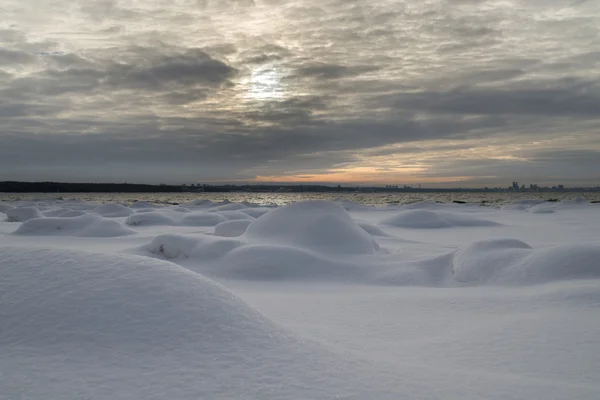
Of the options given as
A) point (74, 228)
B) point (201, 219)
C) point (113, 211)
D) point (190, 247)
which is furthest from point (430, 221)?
point (113, 211)

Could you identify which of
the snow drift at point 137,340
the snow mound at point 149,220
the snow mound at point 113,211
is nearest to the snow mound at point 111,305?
the snow drift at point 137,340

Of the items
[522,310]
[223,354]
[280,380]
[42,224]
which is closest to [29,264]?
[223,354]

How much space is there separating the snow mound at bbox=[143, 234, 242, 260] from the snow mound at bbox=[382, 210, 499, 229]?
49.2ft

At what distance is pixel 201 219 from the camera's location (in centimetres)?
2367

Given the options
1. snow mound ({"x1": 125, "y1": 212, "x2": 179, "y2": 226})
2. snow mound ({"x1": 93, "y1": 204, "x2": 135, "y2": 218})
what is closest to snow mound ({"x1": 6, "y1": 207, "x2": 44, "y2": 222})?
snow mound ({"x1": 93, "y1": 204, "x2": 135, "y2": 218})

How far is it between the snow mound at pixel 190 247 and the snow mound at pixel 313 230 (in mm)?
1108

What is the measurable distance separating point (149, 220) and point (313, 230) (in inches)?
572

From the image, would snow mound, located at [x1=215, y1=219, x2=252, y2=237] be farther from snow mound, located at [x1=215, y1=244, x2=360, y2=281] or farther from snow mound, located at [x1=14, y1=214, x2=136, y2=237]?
snow mound, located at [x1=215, y1=244, x2=360, y2=281]

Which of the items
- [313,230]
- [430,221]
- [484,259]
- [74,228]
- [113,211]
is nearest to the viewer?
[484,259]

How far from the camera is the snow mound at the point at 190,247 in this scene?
10.4 metres

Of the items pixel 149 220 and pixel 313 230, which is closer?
pixel 313 230

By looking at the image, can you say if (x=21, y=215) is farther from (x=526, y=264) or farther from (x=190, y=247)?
(x=526, y=264)

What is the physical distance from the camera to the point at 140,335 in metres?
2.96

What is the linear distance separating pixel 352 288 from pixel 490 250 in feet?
9.47
